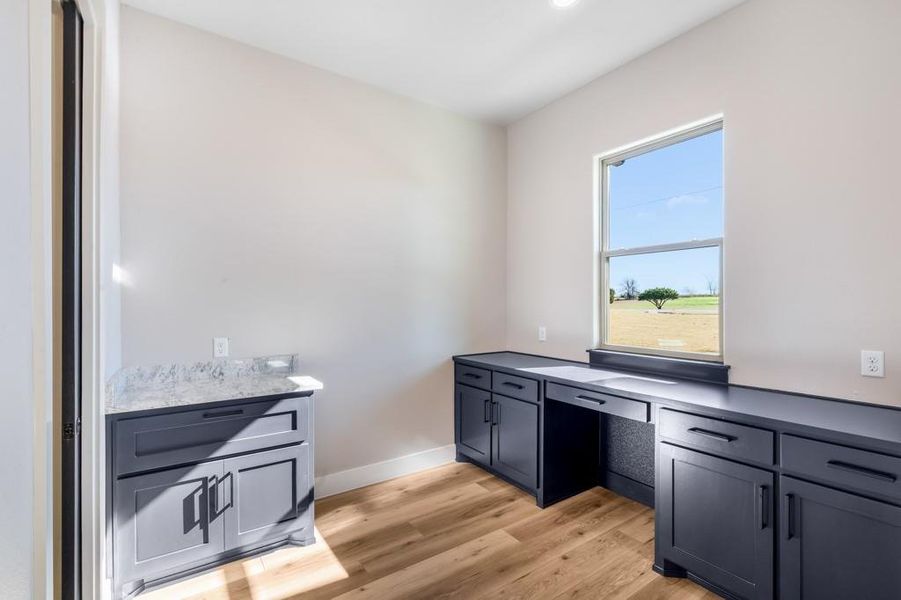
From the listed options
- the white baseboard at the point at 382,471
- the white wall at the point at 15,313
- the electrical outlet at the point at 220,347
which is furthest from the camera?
the white baseboard at the point at 382,471

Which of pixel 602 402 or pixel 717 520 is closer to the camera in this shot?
pixel 717 520

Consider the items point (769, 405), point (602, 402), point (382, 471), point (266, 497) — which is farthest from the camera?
point (382, 471)

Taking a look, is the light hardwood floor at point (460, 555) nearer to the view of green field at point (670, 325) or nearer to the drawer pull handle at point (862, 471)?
the drawer pull handle at point (862, 471)

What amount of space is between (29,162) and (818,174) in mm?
2825

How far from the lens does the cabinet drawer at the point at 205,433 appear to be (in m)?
1.89

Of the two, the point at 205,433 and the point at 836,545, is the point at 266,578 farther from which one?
the point at 836,545

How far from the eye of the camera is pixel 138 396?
2080 mm

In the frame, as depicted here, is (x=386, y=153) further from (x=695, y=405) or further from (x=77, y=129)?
(x=695, y=405)

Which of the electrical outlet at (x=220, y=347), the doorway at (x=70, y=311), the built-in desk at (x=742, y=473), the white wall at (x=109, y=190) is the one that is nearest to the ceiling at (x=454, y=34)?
the white wall at (x=109, y=190)

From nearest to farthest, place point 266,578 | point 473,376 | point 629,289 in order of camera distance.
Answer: point 266,578 → point 629,289 → point 473,376

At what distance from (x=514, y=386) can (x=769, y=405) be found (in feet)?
4.66

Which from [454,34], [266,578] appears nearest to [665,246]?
[454,34]

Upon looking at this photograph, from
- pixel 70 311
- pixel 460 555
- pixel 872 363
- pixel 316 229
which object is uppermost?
pixel 316 229

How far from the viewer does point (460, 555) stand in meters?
2.20
